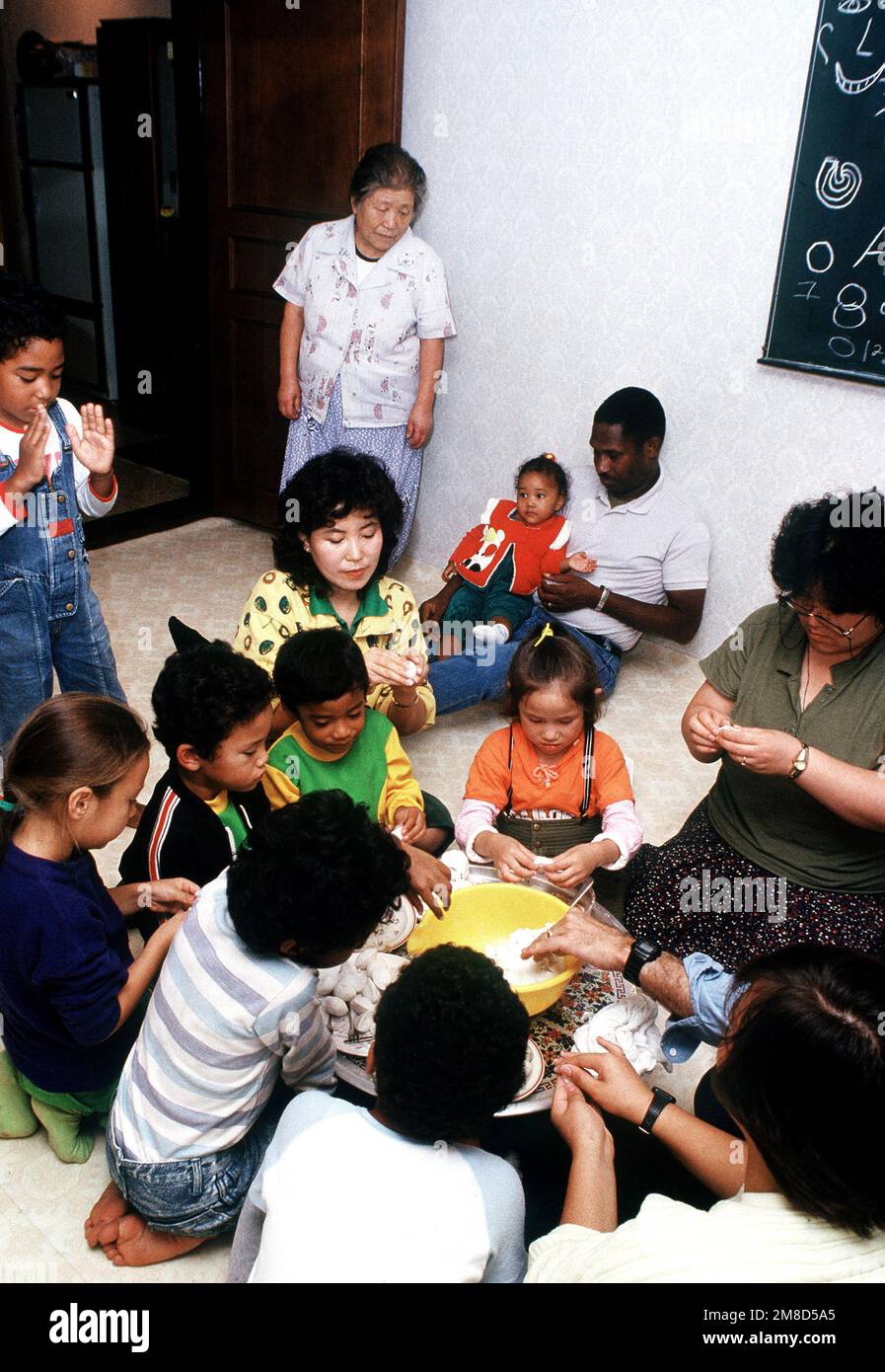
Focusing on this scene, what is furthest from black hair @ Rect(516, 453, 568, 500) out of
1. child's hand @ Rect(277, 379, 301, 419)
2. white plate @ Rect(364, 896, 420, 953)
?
white plate @ Rect(364, 896, 420, 953)

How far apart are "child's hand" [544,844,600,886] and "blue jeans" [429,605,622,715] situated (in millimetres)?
1180

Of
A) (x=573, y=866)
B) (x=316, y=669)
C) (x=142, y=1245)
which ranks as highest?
(x=316, y=669)

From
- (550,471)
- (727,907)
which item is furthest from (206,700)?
(550,471)

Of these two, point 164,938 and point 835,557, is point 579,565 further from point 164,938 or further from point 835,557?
point 164,938

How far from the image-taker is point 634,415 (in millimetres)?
3227

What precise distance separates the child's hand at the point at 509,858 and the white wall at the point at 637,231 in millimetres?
1903

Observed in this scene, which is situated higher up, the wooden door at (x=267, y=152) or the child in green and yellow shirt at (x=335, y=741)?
the wooden door at (x=267, y=152)

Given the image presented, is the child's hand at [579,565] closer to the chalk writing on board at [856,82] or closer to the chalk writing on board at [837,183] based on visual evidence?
the chalk writing on board at [837,183]

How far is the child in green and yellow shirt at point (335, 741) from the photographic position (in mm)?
1866

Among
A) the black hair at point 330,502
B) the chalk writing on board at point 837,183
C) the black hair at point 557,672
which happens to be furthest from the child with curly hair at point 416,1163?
the chalk writing on board at point 837,183

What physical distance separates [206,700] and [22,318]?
0.89 meters

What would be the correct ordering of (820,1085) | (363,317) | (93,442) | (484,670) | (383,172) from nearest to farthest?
(820,1085) → (93,442) → (484,670) → (383,172) → (363,317)

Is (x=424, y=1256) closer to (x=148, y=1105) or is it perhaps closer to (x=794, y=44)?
(x=148, y=1105)

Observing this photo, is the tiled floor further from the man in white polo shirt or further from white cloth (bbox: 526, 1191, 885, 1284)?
white cloth (bbox: 526, 1191, 885, 1284)
